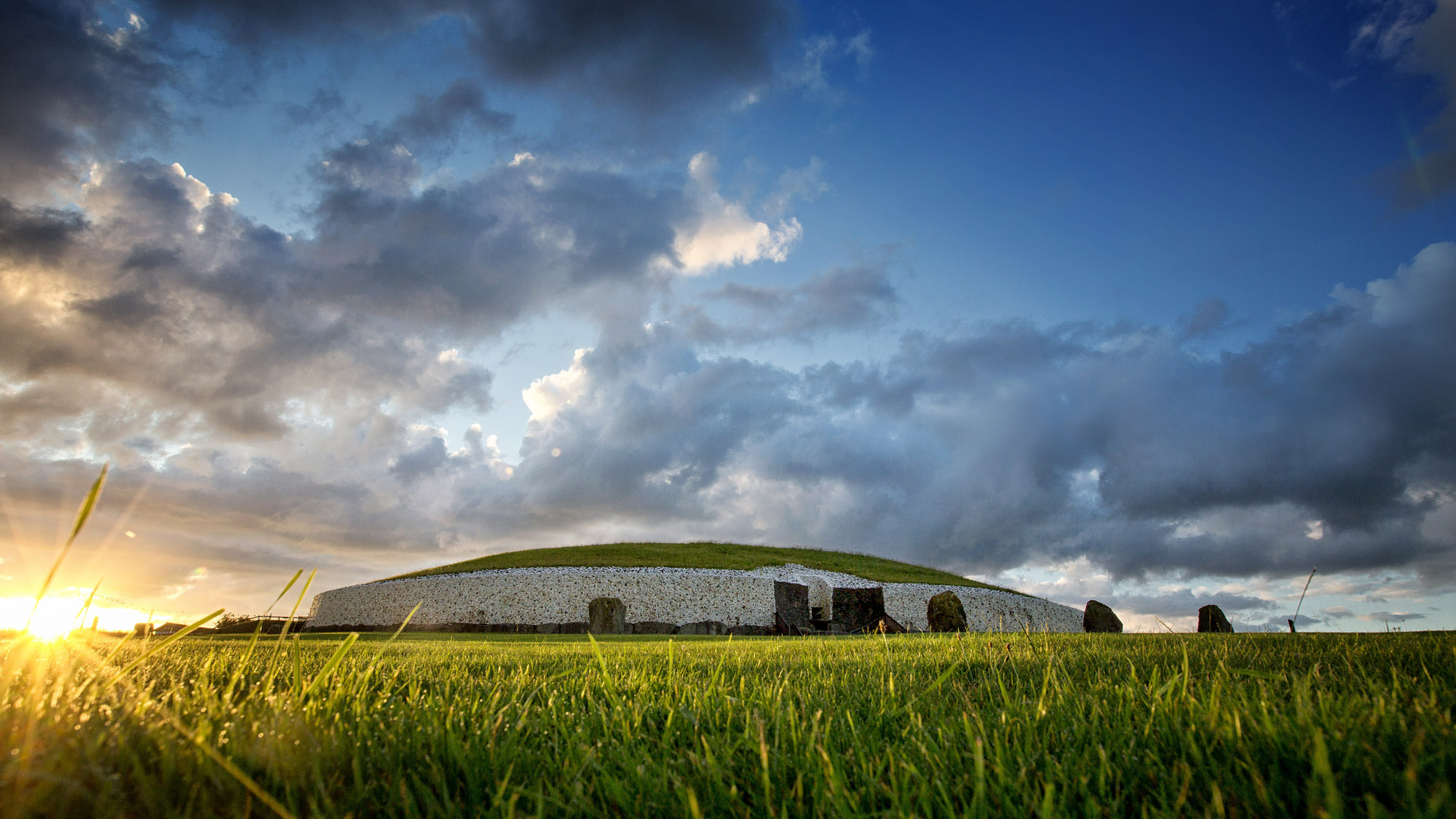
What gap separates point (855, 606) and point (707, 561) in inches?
577

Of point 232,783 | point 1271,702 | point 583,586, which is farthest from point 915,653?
point 583,586

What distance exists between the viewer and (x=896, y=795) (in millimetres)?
1188

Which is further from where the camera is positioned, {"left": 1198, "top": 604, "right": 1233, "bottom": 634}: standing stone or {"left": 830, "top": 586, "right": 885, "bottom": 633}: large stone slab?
{"left": 830, "top": 586, "right": 885, "bottom": 633}: large stone slab

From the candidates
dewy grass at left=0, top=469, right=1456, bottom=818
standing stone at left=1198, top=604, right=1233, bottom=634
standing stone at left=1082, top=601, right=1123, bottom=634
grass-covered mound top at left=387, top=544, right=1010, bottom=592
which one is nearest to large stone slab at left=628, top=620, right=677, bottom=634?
grass-covered mound top at left=387, top=544, right=1010, bottom=592

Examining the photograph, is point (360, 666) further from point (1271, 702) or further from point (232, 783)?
point (1271, 702)

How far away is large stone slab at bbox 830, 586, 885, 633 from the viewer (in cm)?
1797

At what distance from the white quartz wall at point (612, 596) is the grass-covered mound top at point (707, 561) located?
1.89m

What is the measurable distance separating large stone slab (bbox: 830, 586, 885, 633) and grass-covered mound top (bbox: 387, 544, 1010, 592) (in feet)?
38.1

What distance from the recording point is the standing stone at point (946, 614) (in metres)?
13.1

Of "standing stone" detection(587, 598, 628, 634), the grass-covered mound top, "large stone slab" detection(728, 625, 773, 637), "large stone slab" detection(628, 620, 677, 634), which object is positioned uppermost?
the grass-covered mound top

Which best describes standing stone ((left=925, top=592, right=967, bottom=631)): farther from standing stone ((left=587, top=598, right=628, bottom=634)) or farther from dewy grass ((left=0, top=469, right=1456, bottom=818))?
dewy grass ((left=0, top=469, right=1456, bottom=818))

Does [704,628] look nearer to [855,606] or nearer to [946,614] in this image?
[855,606]

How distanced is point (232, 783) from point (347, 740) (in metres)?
0.31

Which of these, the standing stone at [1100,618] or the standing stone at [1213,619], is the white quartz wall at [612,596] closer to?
the standing stone at [1100,618]
